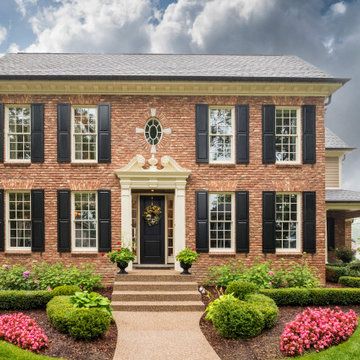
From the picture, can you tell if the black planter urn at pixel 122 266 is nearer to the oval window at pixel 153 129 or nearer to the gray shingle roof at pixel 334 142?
the oval window at pixel 153 129

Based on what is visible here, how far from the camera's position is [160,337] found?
29.5 ft

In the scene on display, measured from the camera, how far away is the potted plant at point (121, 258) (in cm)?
1242

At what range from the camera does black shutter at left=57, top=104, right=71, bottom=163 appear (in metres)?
13.6

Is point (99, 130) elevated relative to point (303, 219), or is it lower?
elevated

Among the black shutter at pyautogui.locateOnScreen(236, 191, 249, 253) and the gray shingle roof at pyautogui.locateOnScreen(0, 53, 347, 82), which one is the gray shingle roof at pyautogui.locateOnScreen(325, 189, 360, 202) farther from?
the gray shingle roof at pyautogui.locateOnScreen(0, 53, 347, 82)

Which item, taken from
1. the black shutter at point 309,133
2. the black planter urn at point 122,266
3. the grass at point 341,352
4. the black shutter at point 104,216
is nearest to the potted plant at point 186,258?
the black planter urn at point 122,266

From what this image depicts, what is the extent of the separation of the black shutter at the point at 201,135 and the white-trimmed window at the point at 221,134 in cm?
26

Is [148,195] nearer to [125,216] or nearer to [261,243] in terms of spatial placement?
[125,216]

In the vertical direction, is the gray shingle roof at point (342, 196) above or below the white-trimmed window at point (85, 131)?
below

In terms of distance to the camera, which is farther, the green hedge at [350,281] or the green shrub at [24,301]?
the green hedge at [350,281]

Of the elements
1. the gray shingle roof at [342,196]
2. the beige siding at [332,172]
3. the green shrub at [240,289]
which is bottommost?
the green shrub at [240,289]

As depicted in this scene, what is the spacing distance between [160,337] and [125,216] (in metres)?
5.27

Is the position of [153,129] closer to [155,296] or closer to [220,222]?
[220,222]

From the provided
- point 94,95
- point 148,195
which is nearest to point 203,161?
point 148,195
